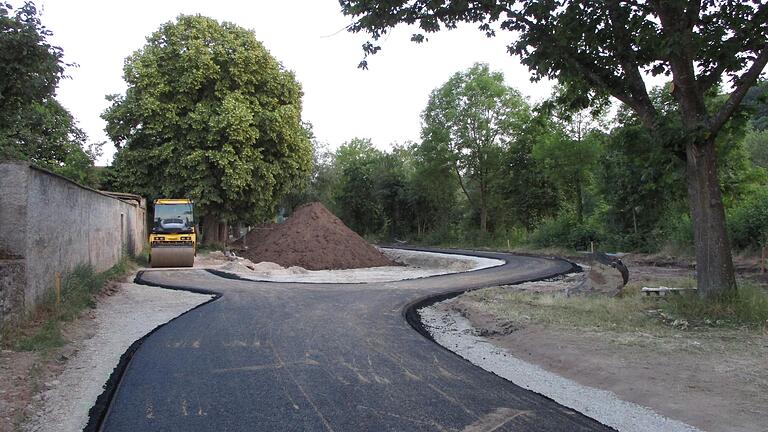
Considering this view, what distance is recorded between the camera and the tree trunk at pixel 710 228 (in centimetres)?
952

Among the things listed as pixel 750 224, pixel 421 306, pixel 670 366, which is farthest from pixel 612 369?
pixel 750 224

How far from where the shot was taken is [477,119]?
143 ft

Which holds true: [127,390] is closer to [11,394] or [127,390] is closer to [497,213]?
[11,394]

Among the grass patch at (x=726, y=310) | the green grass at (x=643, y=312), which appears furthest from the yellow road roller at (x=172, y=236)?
the grass patch at (x=726, y=310)

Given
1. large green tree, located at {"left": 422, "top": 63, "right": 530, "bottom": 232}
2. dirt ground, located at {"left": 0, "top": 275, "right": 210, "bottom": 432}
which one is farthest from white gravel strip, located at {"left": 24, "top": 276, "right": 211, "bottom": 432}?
large green tree, located at {"left": 422, "top": 63, "right": 530, "bottom": 232}

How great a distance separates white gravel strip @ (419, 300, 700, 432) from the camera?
16.4ft

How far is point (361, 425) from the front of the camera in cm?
488

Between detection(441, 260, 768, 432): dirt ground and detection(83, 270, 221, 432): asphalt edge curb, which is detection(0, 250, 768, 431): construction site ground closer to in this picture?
detection(441, 260, 768, 432): dirt ground

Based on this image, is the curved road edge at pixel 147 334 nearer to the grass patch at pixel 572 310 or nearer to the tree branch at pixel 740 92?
the grass patch at pixel 572 310

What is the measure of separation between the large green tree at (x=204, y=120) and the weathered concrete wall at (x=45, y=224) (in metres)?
12.4

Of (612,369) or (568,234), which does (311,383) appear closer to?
(612,369)

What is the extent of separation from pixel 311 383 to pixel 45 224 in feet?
23.7

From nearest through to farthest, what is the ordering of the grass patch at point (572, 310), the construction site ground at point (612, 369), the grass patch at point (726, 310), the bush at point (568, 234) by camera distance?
the construction site ground at point (612, 369) → the grass patch at point (726, 310) → the grass patch at point (572, 310) → the bush at point (568, 234)

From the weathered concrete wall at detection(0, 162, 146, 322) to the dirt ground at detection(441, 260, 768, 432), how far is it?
7857 mm
